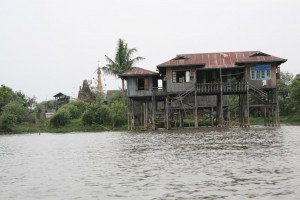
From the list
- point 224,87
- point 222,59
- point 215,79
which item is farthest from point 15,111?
point 224,87

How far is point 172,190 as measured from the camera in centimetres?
1001

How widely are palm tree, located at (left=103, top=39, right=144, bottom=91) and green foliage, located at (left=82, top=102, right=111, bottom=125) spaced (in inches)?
203

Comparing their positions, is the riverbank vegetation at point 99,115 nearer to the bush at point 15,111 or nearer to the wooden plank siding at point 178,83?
the bush at point 15,111

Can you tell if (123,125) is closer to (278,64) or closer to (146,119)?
(146,119)

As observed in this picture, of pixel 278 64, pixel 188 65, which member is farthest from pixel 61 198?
pixel 278 64

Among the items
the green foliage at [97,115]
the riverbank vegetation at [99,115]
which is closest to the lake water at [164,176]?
the riverbank vegetation at [99,115]

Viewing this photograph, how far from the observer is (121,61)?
55.0m

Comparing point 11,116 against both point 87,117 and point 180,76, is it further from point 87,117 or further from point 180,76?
point 180,76

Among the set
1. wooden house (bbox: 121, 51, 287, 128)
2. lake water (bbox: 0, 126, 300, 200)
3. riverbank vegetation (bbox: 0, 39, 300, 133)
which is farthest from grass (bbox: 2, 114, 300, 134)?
lake water (bbox: 0, 126, 300, 200)

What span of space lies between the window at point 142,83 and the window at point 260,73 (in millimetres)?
9146

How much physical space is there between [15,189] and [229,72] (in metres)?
30.6

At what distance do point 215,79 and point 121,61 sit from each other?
17.5 m

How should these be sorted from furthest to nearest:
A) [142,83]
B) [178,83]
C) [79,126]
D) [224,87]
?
1. [79,126]
2. [142,83]
3. [178,83]
4. [224,87]

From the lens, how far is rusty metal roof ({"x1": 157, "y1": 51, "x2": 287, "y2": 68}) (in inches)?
1485
